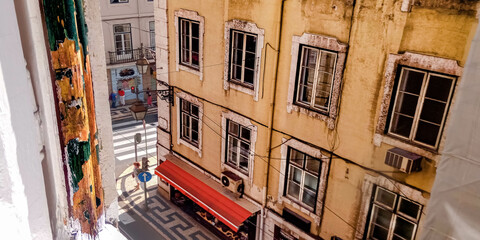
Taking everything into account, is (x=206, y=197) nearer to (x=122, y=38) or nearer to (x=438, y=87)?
(x=438, y=87)

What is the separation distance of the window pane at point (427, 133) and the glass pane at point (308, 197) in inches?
117

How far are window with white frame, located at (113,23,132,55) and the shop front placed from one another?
11.0 metres

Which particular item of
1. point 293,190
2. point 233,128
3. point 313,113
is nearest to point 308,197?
point 293,190

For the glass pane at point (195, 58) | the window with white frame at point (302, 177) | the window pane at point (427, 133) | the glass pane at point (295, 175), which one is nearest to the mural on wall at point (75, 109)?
the window pane at point (427, 133)

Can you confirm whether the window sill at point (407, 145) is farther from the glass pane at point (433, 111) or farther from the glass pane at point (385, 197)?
the glass pane at point (385, 197)

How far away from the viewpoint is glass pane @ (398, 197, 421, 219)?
291 inches

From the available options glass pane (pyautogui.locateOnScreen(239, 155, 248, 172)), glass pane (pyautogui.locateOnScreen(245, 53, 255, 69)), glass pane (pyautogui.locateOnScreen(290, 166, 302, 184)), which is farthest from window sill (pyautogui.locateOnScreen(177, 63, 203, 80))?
glass pane (pyautogui.locateOnScreen(290, 166, 302, 184))

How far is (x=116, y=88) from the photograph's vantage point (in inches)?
904

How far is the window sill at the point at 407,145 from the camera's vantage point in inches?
267

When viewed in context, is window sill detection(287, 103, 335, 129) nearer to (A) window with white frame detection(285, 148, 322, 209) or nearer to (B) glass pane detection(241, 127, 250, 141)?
(A) window with white frame detection(285, 148, 322, 209)

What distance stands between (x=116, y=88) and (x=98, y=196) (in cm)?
2254

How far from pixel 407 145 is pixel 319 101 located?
2069mm

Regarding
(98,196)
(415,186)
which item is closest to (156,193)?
(415,186)

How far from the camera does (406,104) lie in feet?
23.1
